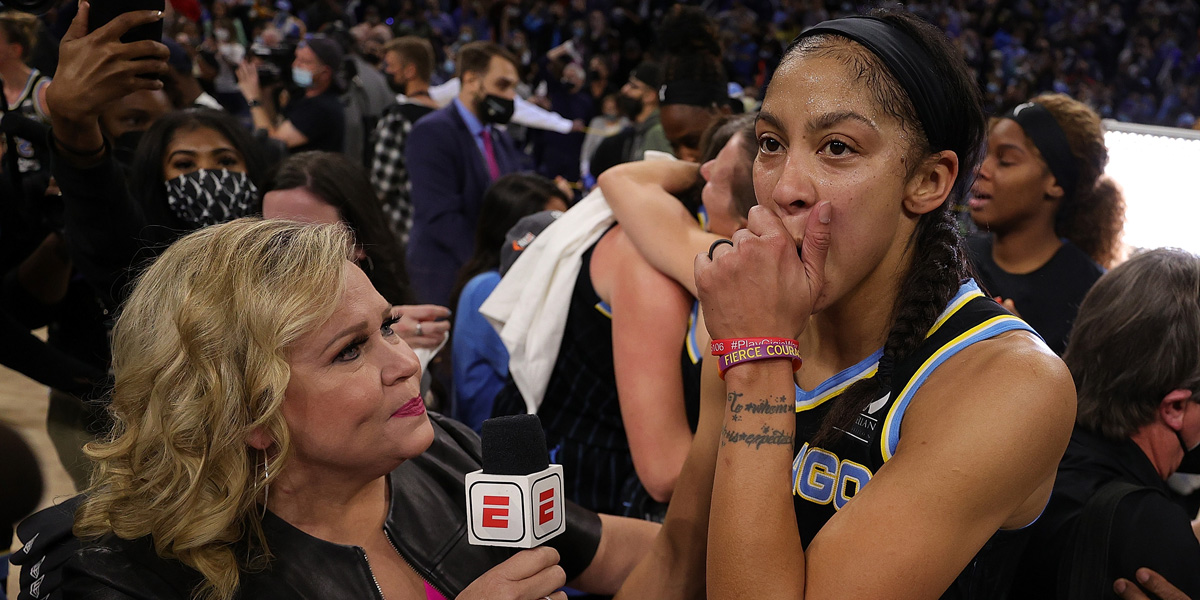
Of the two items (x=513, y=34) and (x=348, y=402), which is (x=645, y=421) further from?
(x=513, y=34)

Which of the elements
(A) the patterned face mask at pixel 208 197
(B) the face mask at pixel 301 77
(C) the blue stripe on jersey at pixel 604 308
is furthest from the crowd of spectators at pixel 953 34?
(C) the blue stripe on jersey at pixel 604 308

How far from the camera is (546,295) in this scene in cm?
225

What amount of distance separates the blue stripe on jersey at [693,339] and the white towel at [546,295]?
35cm

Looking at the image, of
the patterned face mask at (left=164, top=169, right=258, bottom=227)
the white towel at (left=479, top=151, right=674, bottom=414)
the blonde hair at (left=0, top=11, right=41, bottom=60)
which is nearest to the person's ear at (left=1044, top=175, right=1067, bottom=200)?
the white towel at (left=479, top=151, right=674, bottom=414)

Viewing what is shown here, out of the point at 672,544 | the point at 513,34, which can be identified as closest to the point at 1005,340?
the point at 672,544

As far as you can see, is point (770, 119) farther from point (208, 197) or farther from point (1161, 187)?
point (1161, 187)

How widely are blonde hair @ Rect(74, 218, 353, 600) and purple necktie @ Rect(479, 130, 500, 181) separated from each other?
140 inches

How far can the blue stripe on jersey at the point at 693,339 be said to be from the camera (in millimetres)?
1931

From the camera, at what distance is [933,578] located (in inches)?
42.9

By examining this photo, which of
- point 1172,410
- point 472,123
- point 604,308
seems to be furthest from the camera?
point 472,123

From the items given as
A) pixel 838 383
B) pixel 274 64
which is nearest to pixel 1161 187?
pixel 838 383

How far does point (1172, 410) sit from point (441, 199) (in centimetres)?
349

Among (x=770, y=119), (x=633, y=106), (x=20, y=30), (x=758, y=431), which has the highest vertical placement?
(x=770, y=119)

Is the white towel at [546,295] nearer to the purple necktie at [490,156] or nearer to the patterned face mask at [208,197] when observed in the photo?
the patterned face mask at [208,197]
